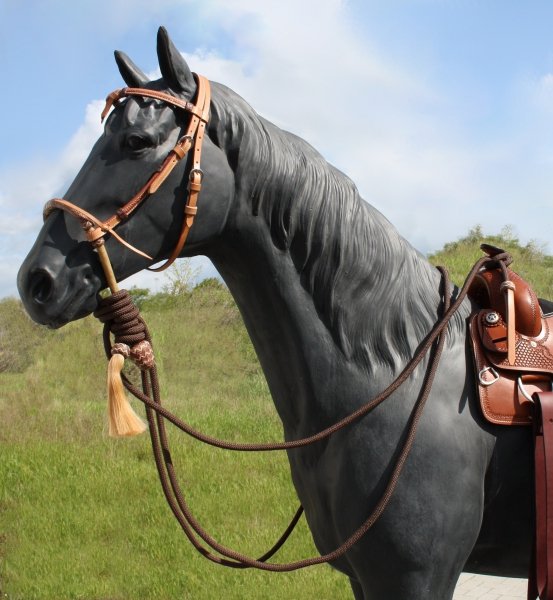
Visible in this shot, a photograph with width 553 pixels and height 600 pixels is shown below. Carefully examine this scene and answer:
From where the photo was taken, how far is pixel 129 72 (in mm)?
2111

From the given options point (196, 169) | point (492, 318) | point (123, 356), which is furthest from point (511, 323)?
point (123, 356)

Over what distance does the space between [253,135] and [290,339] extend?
1.98 feet

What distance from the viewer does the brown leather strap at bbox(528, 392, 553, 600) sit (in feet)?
6.52

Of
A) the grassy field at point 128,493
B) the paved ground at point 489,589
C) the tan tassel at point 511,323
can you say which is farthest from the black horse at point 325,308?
the grassy field at point 128,493

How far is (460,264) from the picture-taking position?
12.2 metres

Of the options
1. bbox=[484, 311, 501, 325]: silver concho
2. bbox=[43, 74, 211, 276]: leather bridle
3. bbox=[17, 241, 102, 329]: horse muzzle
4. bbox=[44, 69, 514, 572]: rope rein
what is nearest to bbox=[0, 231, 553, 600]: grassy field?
bbox=[44, 69, 514, 572]: rope rein

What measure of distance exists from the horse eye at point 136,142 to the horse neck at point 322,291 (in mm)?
279

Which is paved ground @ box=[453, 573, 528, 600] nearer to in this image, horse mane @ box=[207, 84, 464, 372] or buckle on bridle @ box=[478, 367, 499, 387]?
buckle on bridle @ box=[478, 367, 499, 387]

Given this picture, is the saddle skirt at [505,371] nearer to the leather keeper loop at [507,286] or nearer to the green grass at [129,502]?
the leather keeper loop at [507,286]

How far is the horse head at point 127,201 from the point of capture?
1946mm

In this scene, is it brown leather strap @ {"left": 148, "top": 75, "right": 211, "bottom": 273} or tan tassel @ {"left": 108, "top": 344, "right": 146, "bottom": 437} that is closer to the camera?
brown leather strap @ {"left": 148, "top": 75, "right": 211, "bottom": 273}

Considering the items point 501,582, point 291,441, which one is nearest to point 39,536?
point 501,582

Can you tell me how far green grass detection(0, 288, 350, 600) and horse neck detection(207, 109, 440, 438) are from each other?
3.23 metres

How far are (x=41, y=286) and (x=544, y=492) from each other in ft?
4.99
